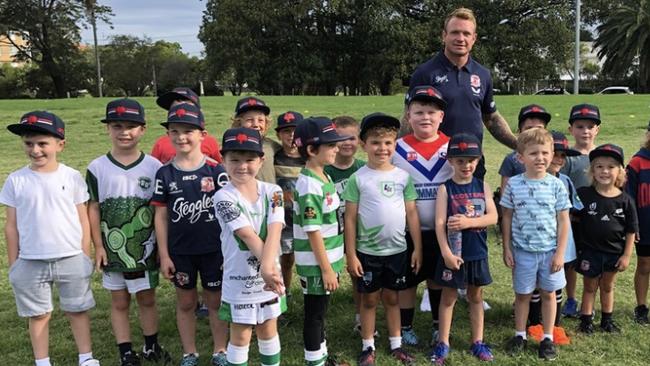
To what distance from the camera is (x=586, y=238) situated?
429 cm

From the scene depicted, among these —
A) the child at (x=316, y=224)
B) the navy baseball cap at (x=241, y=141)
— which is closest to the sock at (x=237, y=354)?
the child at (x=316, y=224)

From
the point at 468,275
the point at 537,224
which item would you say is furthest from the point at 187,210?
the point at 537,224

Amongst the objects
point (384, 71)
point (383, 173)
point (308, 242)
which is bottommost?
point (308, 242)

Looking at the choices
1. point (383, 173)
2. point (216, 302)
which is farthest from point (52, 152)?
point (383, 173)

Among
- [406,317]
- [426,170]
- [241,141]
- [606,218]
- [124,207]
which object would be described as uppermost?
[241,141]

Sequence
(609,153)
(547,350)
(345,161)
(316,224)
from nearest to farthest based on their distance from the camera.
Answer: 1. (316,224)
2. (547,350)
3. (609,153)
4. (345,161)

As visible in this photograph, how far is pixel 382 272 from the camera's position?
151 inches

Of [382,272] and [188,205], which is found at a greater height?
[188,205]

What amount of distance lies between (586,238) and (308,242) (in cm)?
217

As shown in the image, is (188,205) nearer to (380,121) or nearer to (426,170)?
(380,121)

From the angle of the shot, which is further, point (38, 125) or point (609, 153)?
point (609, 153)

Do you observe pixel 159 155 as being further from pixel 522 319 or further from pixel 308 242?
pixel 522 319

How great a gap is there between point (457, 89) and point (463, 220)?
1.12 metres

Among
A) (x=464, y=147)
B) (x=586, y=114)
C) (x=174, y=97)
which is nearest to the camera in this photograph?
(x=464, y=147)
